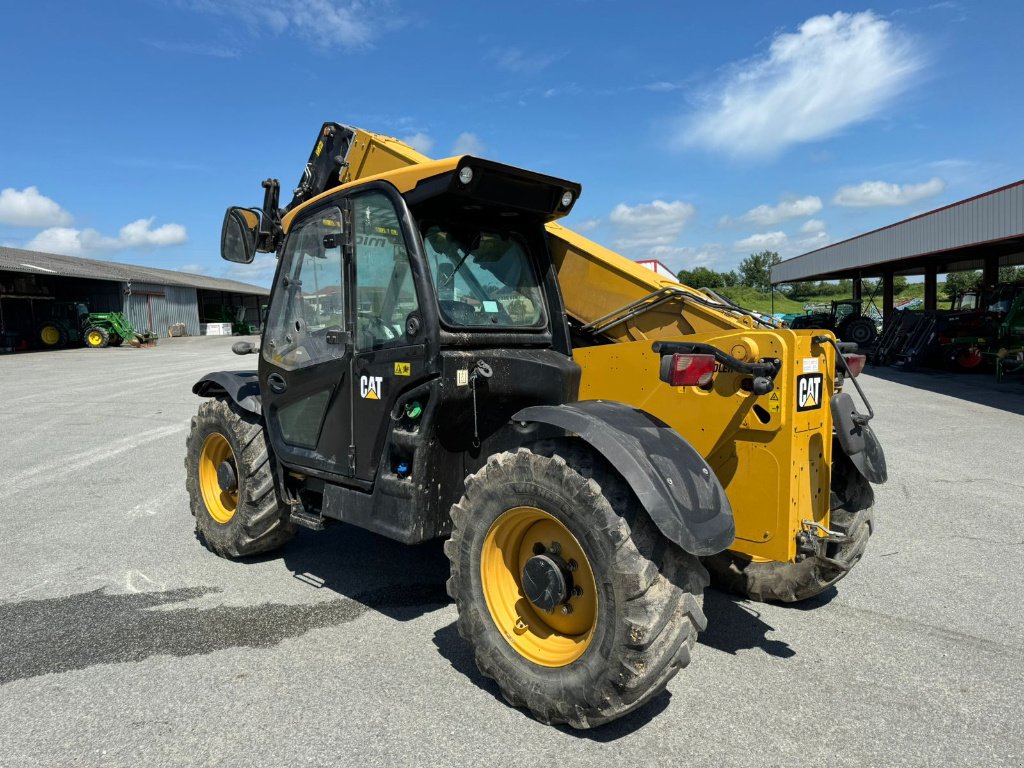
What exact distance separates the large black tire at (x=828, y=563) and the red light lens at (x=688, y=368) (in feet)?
4.02

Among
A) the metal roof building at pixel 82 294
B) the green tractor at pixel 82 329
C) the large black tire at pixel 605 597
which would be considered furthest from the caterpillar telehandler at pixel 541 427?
the green tractor at pixel 82 329

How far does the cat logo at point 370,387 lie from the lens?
349 cm

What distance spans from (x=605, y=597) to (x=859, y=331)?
27.4 meters

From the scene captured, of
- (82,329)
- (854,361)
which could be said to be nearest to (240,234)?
(854,361)

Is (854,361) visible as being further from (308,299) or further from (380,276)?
(308,299)

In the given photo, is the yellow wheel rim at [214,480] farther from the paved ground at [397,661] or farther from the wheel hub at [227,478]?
the paved ground at [397,661]

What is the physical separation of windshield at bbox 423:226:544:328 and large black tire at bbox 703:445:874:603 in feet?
5.60

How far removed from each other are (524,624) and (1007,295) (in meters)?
23.0

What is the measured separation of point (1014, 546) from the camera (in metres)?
4.99

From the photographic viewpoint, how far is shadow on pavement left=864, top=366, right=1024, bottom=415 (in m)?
13.0

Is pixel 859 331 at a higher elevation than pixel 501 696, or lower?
higher

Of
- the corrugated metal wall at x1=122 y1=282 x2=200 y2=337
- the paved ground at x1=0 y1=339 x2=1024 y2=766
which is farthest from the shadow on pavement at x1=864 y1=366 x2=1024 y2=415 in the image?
the corrugated metal wall at x1=122 y1=282 x2=200 y2=337

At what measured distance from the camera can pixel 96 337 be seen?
103 ft

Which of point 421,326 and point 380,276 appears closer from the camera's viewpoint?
point 421,326
